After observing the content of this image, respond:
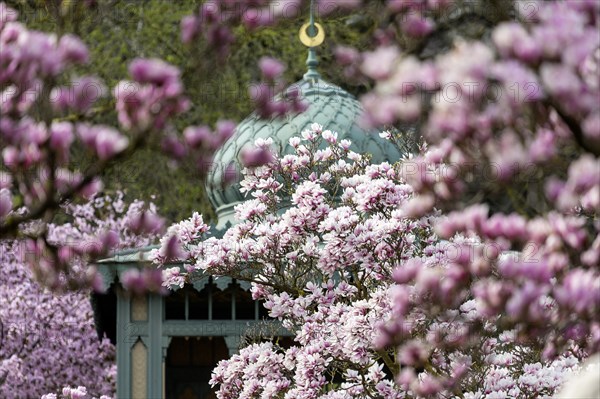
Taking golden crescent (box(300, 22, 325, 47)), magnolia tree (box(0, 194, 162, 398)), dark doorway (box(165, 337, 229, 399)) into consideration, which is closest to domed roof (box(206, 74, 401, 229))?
golden crescent (box(300, 22, 325, 47))

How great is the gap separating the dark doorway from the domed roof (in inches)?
121

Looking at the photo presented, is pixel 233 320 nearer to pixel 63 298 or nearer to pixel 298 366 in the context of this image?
pixel 298 366

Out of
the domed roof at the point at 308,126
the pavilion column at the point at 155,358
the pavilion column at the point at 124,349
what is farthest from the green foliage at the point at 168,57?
the pavilion column at the point at 155,358

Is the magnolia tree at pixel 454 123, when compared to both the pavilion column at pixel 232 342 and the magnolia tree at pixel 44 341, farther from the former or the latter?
the magnolia tree at pixel 44 341

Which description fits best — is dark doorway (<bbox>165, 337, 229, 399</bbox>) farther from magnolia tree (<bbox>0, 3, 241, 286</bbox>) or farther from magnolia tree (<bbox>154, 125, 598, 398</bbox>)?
magnolia tree (<bbox>0, 3, 241, 286</bbox>)

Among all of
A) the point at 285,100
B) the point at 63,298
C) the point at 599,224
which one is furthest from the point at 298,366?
the point at 63,298

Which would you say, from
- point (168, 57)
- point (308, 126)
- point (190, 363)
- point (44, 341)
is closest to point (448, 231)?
point (308, 126)

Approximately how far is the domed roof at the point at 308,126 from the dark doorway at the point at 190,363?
308 centimetres

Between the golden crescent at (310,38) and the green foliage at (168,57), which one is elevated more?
the green foliage at (168,57)

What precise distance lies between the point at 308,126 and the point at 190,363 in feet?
17.6

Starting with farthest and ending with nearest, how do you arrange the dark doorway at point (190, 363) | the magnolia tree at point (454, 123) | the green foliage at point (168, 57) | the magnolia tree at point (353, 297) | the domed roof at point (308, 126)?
1. the green foliage at point (168, 57)
2. the dark doorway at point (190, 363)
3. the domed roof at point (308, 126)
4. the magnolia tree at point (353, 297)
5. the magnolia tree at point (454, 123)

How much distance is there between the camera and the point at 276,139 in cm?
1592

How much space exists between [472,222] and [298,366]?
196 inches

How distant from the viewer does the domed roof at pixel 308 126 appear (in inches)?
650
